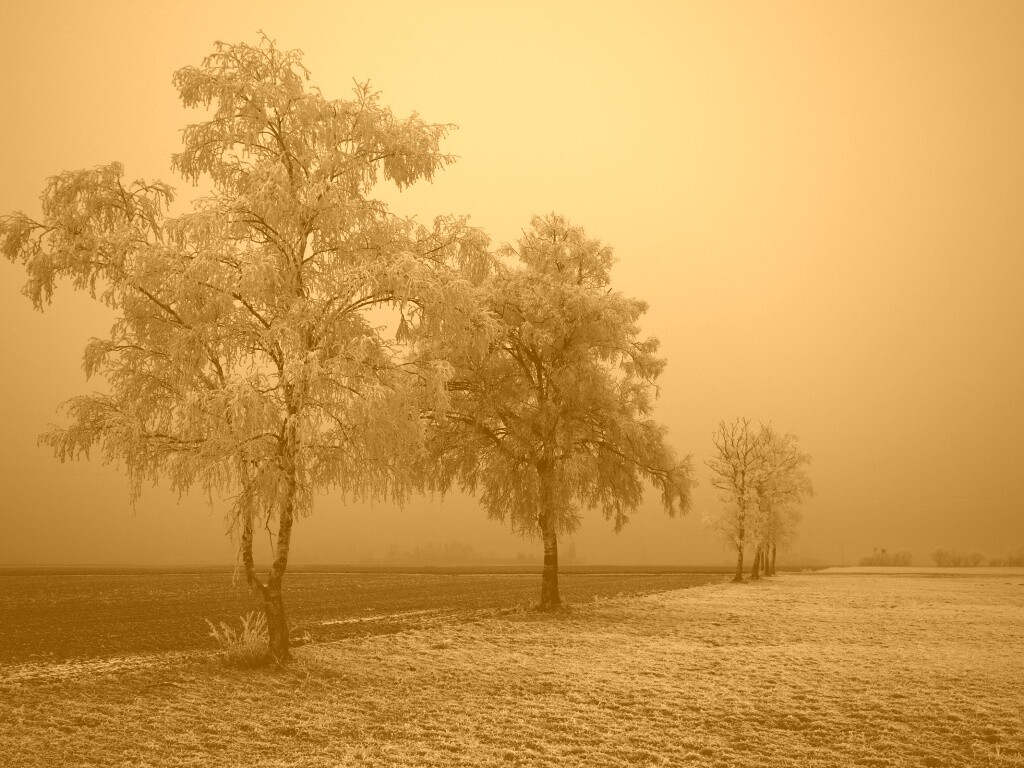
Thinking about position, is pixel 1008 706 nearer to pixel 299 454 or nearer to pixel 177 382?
pixel 299 454

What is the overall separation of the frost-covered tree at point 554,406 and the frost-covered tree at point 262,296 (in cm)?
1170

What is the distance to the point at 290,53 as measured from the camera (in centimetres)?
1748

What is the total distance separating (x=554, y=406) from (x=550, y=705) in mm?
16464

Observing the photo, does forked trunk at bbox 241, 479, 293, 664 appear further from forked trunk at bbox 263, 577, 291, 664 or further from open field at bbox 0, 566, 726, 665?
open field at bbox 0, 566, 726, 665

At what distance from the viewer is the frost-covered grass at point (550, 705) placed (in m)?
11.1

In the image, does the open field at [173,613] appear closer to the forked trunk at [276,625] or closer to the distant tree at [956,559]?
the forked trunk at [276,625]

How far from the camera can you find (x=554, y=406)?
29.9 meters

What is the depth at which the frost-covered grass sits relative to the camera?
36.3 feet

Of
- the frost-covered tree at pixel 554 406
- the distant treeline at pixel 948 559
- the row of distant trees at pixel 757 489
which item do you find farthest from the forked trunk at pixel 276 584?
the distant treeline at pixel 948 559

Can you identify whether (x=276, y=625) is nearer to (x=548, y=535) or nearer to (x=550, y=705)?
(x=550, y=705)

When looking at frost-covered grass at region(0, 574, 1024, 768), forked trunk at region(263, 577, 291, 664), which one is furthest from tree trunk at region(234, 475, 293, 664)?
frost-covered grass at region(0, 574, 1024, 768)

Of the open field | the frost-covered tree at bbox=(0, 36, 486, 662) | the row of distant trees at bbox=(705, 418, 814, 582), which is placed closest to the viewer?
the frost-covered tree at bbox=(0, 36, 486, 662)

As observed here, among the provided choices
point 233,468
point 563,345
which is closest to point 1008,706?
point 233,468

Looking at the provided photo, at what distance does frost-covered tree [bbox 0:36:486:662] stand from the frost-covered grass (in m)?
3.55
